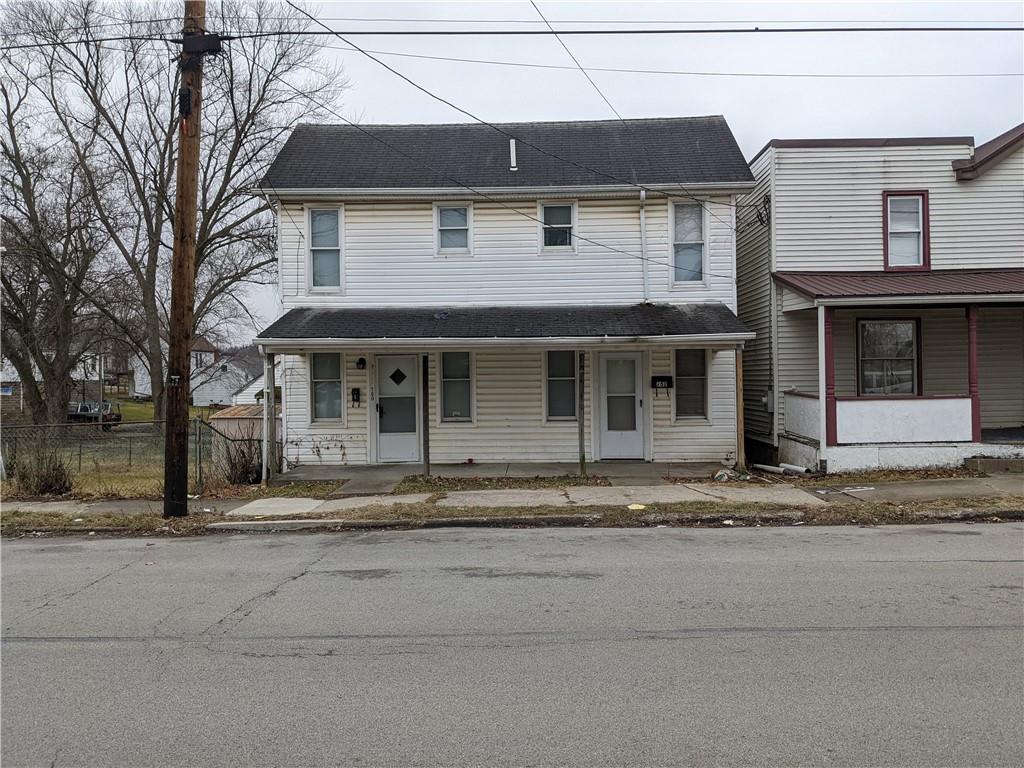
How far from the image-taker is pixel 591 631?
4.82 metres

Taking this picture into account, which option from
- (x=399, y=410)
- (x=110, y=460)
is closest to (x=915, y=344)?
(x=399, y=410)

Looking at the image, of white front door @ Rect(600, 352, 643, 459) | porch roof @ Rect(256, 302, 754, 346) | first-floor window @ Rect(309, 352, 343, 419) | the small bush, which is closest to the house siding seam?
porch roof @ Rect(256, 302, 754, 346)

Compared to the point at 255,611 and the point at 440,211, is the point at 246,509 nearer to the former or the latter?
the point at 255,611

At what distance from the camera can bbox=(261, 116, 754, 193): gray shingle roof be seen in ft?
46.3

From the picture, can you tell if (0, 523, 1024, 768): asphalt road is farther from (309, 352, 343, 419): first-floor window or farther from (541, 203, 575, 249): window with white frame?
(541, 203, 575, 249): window with white frame

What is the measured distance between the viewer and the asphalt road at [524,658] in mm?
3336

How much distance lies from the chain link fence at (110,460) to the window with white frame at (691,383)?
8.30 meters

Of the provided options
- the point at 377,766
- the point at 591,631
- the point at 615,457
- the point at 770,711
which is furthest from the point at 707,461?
the point at 377,766

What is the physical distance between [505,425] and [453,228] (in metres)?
4.16

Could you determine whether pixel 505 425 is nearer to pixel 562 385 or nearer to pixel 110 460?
pixel 562 385

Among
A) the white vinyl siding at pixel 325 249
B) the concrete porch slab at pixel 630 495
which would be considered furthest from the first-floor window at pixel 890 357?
the white vinyl siding at pixel 325 249

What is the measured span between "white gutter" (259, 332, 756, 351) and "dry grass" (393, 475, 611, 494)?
7.65 ft

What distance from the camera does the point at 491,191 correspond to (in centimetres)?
1404

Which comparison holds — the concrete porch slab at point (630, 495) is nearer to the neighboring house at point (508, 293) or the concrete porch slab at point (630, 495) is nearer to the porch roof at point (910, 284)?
the neighboring house at point (508, 293)
